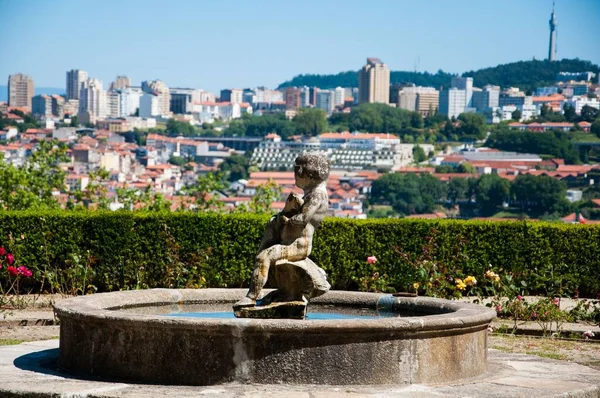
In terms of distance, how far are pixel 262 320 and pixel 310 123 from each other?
544ft

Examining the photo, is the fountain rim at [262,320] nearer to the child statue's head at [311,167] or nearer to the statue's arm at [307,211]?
the statue's arm at [307,211]

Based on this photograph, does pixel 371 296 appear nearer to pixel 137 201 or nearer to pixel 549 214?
pixel 137 201

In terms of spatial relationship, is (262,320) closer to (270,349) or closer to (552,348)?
(270,349)

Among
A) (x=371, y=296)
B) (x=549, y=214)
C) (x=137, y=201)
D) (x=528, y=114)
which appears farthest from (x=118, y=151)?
(x=371, y=296)

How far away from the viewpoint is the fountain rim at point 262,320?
6.22m

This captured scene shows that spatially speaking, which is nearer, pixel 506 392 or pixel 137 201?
pixel 506 392

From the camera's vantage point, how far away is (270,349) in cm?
625

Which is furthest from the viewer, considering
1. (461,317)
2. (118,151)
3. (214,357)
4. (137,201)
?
(118,151)

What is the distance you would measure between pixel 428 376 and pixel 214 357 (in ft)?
4.12

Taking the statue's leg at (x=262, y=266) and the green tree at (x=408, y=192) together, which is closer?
the statue's leg at (x=262, y=266)

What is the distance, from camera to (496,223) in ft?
41.2

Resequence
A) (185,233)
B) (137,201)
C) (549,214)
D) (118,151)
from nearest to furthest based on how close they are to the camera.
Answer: (185,233) < (137,201) < (549,214) < (118,151)

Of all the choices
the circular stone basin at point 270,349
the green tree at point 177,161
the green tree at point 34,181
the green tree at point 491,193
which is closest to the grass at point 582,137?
the green tree at point 491,193

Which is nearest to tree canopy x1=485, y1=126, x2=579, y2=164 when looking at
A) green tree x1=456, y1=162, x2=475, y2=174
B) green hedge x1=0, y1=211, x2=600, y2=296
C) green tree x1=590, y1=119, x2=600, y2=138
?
green tree x1=590, y1=119, x2=600, y2=138
